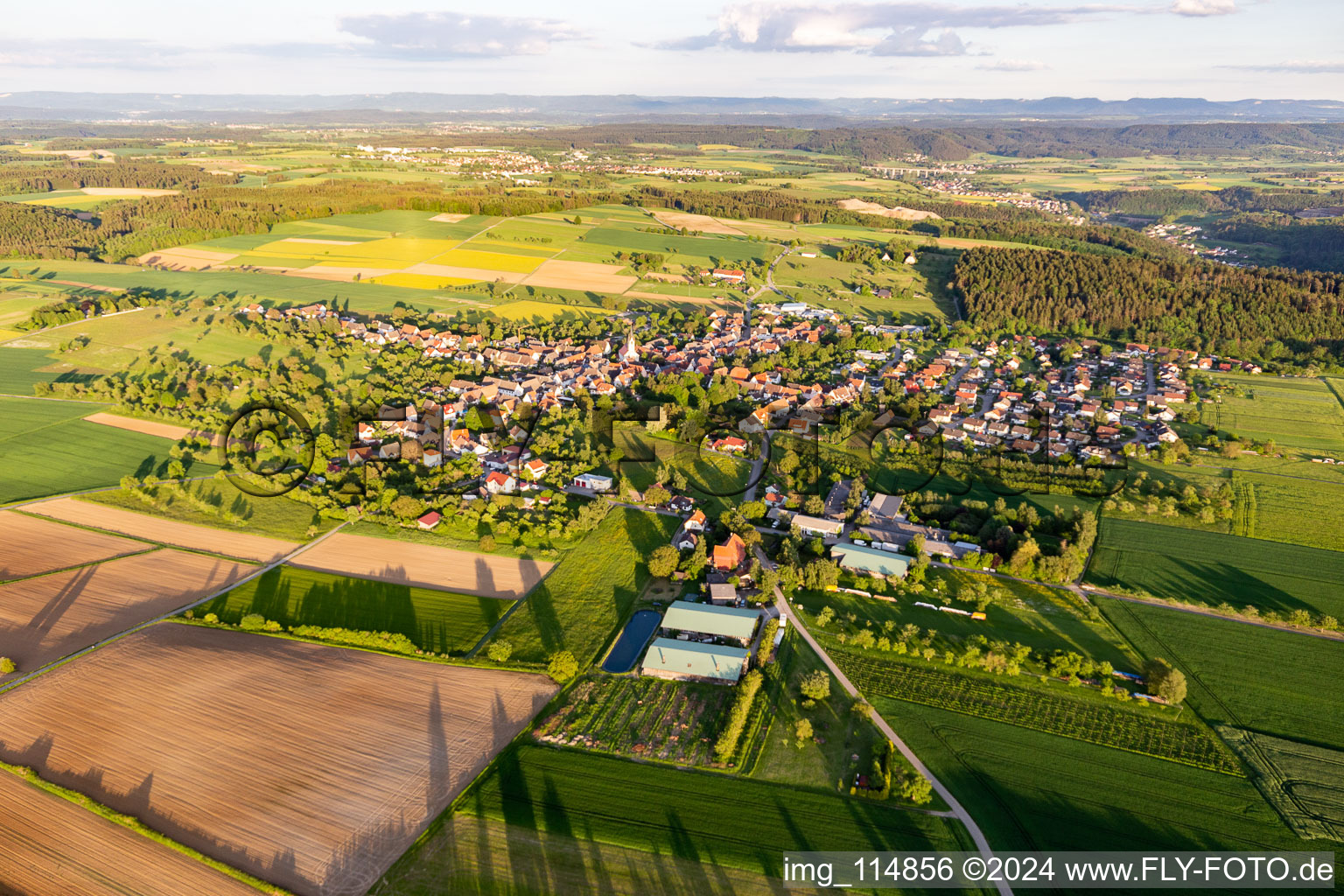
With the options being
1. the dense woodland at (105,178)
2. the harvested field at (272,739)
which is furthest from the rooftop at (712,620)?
the dense woodland at (105,178)

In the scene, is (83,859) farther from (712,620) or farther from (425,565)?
(712,620)

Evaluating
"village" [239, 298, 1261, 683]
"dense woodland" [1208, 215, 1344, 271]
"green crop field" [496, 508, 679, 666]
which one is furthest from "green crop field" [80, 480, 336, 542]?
"dense woodland" [1208, 215, 1344, 271]

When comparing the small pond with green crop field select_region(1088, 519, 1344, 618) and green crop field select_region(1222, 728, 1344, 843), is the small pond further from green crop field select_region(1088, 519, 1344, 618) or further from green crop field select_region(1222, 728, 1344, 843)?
green crop field select_region(1222, 728, 1344, 843)

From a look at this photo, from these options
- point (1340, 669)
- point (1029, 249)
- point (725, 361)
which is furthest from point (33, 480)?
point (1029, 249)

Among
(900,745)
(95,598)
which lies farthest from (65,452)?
(900,745)

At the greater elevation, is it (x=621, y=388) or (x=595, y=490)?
(x=621, y=388)

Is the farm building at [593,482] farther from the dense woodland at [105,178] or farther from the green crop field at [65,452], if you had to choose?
the dense woodland at [105,178]

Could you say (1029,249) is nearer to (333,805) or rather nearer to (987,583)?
(987,583)
